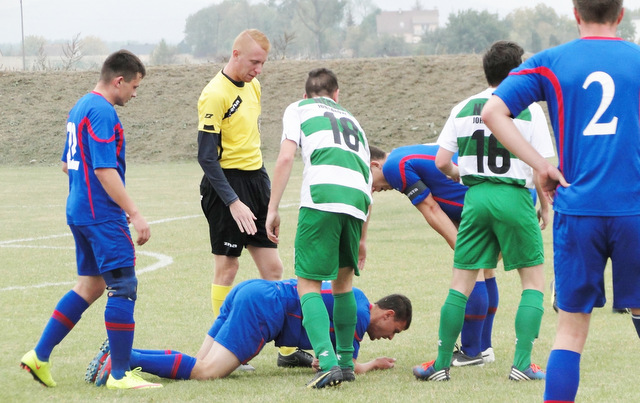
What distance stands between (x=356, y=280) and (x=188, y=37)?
146 meters

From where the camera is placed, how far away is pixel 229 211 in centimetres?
665

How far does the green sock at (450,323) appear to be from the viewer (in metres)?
5.55

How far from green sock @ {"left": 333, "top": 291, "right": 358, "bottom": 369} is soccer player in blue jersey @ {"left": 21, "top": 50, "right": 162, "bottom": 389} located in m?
1.17

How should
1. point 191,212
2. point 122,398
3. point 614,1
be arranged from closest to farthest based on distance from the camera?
point 614,1, point 122,398, point 191,212

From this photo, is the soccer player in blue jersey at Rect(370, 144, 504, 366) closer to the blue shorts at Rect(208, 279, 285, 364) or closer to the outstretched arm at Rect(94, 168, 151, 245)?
the blue shorts at Rect(208, 279, 285, 364)

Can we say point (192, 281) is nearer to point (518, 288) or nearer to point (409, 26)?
point (518, 288)

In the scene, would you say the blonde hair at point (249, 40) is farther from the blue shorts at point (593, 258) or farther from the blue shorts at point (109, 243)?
the blue shorts at point (593, 258)

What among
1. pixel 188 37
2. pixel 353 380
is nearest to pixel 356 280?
pixel 353 380

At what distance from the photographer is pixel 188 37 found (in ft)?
495

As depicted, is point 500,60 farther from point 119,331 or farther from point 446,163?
point 119,331

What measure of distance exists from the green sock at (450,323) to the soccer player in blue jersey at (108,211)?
175cm

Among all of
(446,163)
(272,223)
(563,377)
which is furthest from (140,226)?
(563,377)

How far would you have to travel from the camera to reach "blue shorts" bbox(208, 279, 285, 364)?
18.9ft

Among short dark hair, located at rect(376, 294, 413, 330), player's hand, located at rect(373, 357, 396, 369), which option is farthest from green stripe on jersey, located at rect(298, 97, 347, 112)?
player's hand, located at rect(373, 357, 396, 369)
